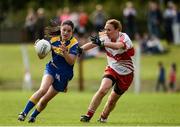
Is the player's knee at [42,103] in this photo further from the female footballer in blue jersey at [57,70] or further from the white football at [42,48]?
the white football at [42,48]

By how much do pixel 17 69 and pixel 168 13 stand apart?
27.6ft

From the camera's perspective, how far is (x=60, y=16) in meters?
40.6

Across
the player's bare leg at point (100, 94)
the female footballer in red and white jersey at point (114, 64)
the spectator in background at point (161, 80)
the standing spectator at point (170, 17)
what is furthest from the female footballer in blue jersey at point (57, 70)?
the standing spectator at point (170, 17)

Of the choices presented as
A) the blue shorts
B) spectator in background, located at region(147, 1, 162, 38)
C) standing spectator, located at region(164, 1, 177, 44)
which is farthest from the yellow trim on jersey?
standing spectator, located at region(164, 1, 177, 44)

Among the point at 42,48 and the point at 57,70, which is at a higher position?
the point at 42,48

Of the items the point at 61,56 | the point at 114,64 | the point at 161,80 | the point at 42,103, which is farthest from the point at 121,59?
the point at 161,80

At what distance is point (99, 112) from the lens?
71.7 feet

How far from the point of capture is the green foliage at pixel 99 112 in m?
17.0

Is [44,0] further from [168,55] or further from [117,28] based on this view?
[117,28]

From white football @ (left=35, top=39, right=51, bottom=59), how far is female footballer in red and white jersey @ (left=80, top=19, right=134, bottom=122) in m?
0.82

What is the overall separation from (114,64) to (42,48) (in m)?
1.70

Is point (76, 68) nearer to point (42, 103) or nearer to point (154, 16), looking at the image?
point (154, 16)

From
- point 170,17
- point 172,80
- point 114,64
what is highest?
point 114,64

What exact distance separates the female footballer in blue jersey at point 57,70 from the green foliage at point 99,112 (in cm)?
49
